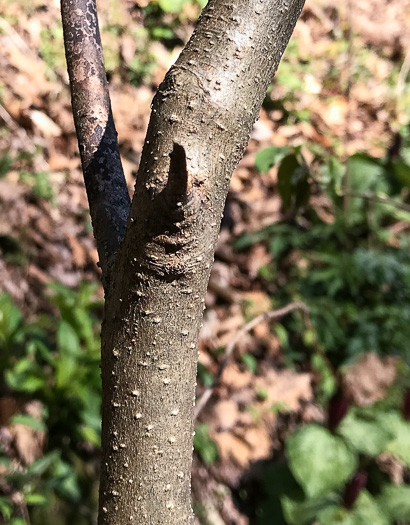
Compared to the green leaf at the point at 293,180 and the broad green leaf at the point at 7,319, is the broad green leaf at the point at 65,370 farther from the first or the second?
the green leaf at the point at 293,180

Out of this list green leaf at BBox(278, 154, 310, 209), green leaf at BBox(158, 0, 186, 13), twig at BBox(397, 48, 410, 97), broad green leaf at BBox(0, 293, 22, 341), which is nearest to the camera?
green leaf at BBox(278, 154, 310, 209)

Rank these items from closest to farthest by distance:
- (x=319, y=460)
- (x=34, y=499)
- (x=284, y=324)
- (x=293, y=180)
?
1. (x=34, y=499)
2. (x=293, y=180)
3. (x=319, y=460)
4. (x=284, y=324)

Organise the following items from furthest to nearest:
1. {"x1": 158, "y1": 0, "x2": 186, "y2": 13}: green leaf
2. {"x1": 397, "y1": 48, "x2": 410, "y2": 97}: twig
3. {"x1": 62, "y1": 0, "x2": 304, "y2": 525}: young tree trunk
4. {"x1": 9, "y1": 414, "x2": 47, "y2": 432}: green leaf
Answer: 1. {"x1": 397, "y1": 48, "x2": 410, "y2": 97}: twig
2. {"x1": 158, "y1": 0, "x2": 186, "y2": 13}: green leaf
3. {"x1": 9, "y1": 414, "x2": 47, "y2": 432}: green leaf
4. {"x1": 62, "y1": 0, "x2": 304, "y2": 525}: young tree trunk

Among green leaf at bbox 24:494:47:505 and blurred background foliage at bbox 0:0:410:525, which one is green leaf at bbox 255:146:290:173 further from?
green leaf at bbox 24:494:47:505

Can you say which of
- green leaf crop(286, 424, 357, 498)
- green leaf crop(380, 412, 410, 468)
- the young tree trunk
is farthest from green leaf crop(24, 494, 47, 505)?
green leaf crop(380, 412, 410, 468)

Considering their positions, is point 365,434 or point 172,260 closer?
point 172,260

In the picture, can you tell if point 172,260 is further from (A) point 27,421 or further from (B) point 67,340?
(B) point 67,340

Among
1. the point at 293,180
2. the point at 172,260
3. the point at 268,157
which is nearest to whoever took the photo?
the point at 172,260

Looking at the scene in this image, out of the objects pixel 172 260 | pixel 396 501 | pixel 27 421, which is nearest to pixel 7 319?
pixel 27 421
